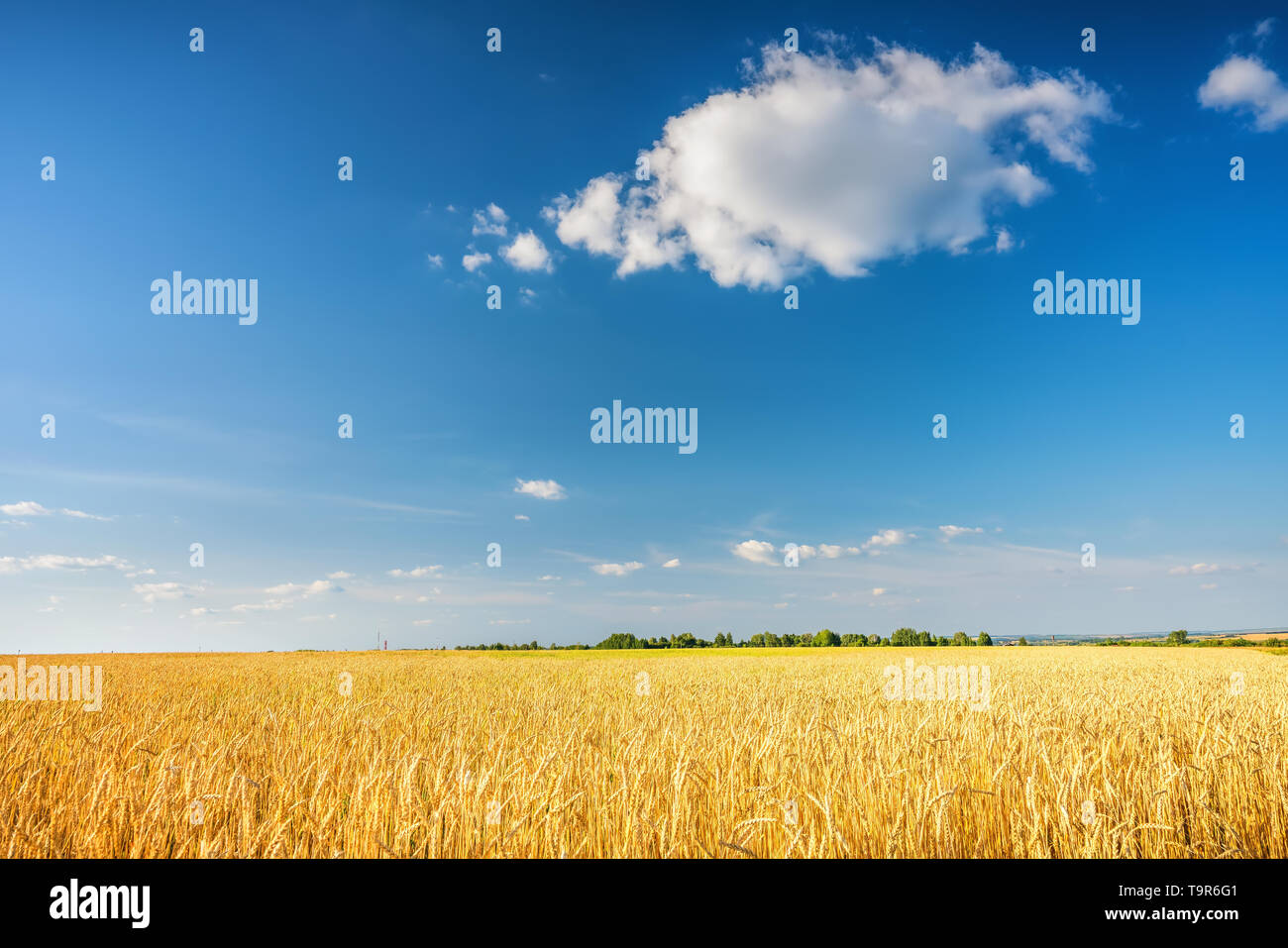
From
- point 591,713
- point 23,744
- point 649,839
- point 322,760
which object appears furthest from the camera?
point 591,713

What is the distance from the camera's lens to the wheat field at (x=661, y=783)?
11.7 ft

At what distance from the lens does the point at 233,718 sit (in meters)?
8.62

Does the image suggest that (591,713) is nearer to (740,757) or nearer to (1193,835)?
(740,757)

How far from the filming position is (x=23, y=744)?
607cm

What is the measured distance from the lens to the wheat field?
3.58 metres

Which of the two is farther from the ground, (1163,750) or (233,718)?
(1163,750)

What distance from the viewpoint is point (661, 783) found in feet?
14.7
